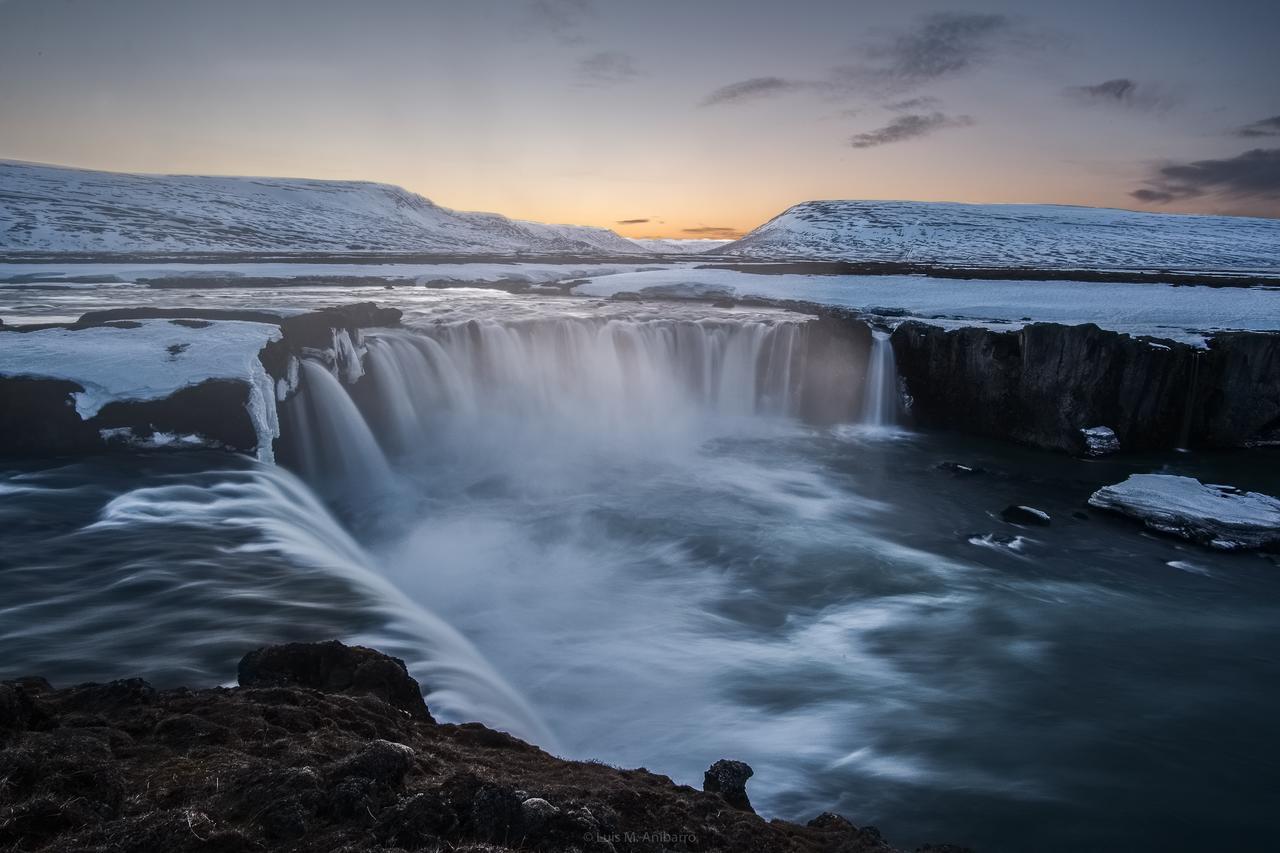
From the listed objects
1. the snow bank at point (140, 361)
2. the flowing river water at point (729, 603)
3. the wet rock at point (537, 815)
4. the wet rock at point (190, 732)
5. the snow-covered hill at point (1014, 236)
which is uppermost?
the snow-covered hill at point (1014, 236)

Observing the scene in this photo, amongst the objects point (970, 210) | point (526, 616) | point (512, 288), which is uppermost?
point (970, 210)

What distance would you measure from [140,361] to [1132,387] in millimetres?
23139

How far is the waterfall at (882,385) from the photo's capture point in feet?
74.8

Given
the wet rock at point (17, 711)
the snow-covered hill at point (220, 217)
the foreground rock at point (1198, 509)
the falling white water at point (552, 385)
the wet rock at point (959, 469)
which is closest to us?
the wet rock at point (17, 711)

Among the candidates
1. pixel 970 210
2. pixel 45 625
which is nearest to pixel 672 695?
pixel 45 625

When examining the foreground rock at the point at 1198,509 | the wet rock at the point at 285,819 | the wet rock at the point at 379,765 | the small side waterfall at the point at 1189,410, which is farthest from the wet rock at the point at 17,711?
→ the small side waterfall at the point at 1189,410

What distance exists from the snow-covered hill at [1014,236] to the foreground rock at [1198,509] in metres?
58.1

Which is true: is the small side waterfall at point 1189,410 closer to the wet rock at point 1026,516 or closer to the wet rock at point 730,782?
the wet rock at point 1026,516

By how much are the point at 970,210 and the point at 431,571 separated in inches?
5184

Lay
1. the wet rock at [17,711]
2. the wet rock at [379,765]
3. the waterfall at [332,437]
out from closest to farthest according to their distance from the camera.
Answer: the wet rock at [379,765] → the wet rock at [17,711] → the waterfall at [332,437]

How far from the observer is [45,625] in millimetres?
6266

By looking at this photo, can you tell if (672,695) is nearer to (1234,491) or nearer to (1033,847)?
(1033,847)

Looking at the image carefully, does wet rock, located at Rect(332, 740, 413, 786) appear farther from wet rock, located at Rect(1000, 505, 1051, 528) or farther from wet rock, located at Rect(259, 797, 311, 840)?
wet rock, located at Rect(1000, 505, 1051, 528)

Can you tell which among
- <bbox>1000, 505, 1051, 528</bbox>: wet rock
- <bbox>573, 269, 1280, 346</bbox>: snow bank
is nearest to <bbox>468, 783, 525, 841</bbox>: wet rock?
<bbox>1000, 505, 1051, 528</bbox>: wet rock
